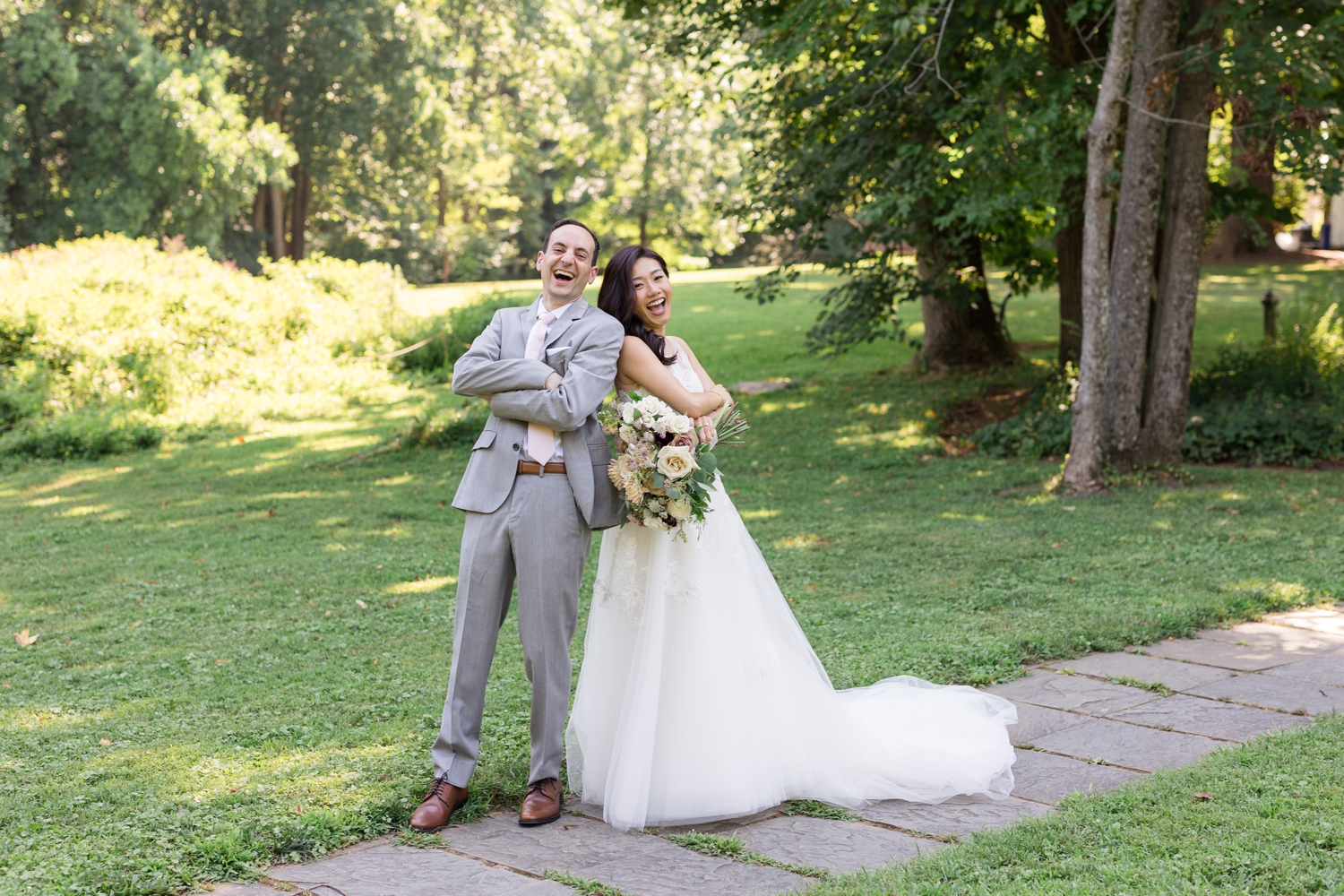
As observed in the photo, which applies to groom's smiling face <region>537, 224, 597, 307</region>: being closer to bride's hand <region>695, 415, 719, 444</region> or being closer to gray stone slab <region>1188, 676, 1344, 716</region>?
bride's hand <region>695, 415, 719, 444</region>

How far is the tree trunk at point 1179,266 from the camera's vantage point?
34.6 feet

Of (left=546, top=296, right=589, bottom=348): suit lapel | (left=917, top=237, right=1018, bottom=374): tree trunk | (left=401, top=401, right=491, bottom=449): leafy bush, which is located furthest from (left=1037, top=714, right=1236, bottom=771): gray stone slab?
(left=917, top=237, right=1018, bottom=374): tree trunk

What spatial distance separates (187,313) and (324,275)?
5236 mm

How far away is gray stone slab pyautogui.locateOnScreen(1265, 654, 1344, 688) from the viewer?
5383 mm

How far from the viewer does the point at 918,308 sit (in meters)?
25.9

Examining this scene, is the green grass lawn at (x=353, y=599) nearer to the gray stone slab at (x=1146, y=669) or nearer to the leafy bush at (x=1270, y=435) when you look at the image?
the gray stone slab at (x=1146, y=669)

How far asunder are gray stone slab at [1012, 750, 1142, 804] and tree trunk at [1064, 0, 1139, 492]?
6.11 meters

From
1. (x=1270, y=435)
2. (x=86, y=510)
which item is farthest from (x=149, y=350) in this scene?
(x=1270, y=435)

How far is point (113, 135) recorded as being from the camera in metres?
28.9

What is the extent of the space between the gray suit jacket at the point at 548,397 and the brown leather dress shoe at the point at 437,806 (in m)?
0.98

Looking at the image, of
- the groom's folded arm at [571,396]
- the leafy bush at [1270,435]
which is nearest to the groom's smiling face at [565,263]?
the groom's folded arm at [571,396]

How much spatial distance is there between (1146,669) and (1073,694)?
1.82 ft

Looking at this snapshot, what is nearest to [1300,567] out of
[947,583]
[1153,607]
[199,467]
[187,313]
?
[1153,607]

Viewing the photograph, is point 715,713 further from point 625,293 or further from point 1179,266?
point 1179,266
